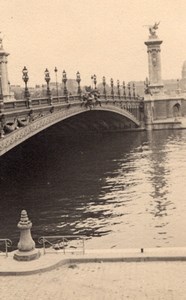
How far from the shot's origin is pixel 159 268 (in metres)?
15.1

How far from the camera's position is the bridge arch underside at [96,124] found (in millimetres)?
68075

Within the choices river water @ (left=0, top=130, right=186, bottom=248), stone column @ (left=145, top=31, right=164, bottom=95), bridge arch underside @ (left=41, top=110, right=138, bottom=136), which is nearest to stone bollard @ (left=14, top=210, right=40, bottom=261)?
river water @ (left=0, top=130, right=186, bottom=248)

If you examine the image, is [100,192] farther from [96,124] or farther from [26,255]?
[96,124]

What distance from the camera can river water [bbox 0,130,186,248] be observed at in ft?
85.5

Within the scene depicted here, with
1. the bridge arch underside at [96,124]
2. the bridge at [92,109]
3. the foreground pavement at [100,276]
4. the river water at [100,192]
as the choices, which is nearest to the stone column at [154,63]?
the bridge at [92,109]

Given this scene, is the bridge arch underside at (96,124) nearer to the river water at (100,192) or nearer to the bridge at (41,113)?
the bridge at (41,113)

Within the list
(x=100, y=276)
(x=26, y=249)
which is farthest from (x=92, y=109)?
(x=100, y=276)

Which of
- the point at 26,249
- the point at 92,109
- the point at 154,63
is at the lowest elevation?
the point at 26,249

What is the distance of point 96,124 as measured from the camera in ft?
258

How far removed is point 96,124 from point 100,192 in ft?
140

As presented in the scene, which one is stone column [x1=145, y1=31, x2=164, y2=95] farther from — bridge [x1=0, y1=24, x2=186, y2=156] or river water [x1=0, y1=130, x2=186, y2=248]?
river water [x1=0, y1=130, x2=186, y2=248]

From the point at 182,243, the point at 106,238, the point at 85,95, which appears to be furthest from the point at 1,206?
the point at 85,95

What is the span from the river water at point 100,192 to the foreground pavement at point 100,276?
736 cm

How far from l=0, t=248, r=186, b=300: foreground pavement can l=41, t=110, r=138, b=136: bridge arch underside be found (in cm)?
4904
